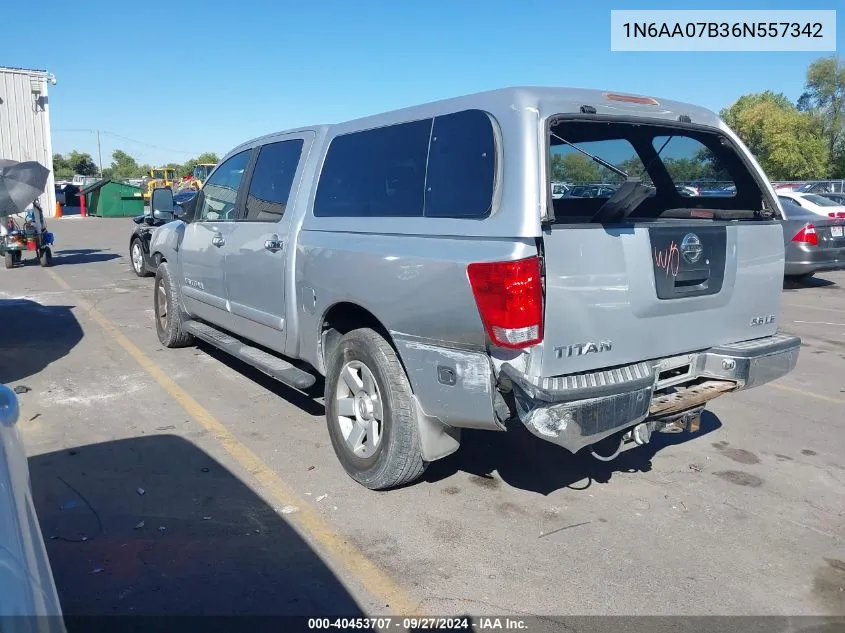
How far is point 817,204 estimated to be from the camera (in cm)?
1489

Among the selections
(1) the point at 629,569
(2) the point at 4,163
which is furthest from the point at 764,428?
(2) the point at 4,163

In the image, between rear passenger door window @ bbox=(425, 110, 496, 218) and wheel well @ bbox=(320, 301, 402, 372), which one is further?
wheel well @ bbox=(320, 301, 402, 372)

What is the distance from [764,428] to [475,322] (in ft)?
10.6

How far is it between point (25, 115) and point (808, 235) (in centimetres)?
3101

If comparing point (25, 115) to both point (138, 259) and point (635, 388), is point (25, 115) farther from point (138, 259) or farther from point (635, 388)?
point (635, 388)

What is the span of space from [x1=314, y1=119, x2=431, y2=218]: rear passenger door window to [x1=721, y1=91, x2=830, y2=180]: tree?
50.4m

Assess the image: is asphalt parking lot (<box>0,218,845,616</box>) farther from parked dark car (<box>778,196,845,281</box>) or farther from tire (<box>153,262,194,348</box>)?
parked dark car (<box>778,196,845,281</box>)

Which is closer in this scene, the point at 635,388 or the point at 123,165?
the point at 635,388

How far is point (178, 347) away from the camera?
7.63 meters

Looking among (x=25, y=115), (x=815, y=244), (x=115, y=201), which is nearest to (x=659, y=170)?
(x=815, y=244)

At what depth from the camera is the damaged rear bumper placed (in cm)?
323

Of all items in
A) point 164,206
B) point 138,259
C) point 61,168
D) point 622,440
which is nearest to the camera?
point 622,440

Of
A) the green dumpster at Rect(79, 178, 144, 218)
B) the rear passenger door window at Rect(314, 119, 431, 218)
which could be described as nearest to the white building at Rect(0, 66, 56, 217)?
the green dumpster at Rect(79, 178, 144, 218)

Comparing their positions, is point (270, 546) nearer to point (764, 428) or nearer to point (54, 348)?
point (764, 428)
